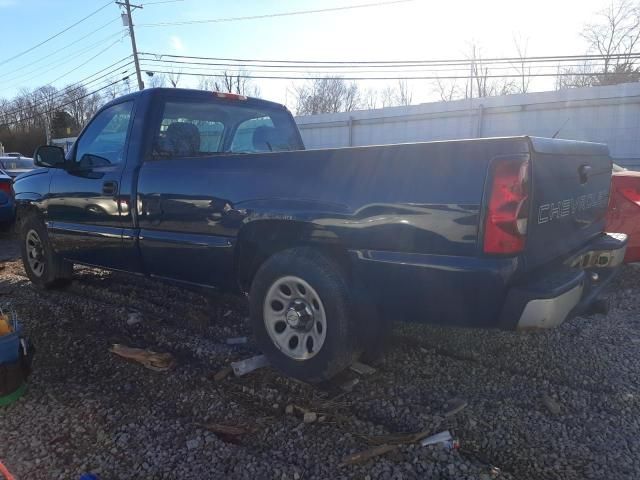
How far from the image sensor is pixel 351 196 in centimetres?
266

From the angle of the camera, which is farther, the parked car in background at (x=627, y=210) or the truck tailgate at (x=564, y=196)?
the parked car in background at (x=627, y=210)

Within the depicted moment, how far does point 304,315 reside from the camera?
299 cm

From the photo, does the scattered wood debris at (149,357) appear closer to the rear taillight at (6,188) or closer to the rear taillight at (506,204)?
the rear taillight at (506,204)

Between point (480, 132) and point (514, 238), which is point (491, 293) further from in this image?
point (480, 132)

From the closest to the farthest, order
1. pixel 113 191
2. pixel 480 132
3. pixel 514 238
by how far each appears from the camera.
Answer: pixel 514 238, pixel 113 191, pixel 480 132

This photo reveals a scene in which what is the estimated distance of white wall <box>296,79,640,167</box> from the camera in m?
13.9

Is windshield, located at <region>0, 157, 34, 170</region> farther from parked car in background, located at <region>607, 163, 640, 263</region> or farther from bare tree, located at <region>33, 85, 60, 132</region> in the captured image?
bare tree, located at <region>33, 85, 60, 132</region>

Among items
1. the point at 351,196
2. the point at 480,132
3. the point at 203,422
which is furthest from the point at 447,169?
the point at 480,132

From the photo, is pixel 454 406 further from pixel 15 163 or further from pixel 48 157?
pixel 15 163

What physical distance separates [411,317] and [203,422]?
1291 millimetres

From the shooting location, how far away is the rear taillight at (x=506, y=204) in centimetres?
226

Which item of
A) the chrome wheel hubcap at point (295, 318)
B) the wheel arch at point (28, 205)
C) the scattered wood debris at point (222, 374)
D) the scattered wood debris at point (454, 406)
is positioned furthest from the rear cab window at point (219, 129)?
the scattered wood debris at point (454, 406)

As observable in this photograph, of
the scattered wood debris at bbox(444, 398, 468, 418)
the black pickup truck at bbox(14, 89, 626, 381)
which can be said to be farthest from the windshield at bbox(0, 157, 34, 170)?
the scattered wood debris at bbox(444, 398, 468, 418)

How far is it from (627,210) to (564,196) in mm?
2336
